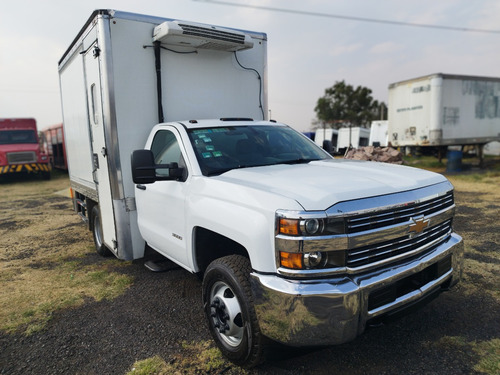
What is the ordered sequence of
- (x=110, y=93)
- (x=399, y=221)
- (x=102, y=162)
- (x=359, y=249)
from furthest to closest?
1. (x=102, y=162)
2. (x=110, y=93)
3. (x=399, y=221)
4. (x=359, y=249)

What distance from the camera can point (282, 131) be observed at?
167 inches

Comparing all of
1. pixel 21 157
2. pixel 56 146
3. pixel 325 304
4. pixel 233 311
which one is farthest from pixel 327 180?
pixel 56 146

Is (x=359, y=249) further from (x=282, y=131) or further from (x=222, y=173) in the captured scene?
(x=282, y=131)

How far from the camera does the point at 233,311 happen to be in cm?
273

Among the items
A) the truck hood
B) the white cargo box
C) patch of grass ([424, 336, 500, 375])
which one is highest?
the white cargo box

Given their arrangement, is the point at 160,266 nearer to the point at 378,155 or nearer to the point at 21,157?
the point at 378,155

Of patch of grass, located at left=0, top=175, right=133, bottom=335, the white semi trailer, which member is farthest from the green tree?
patch of grass, located at left=0, top=175, right=133, bottom=335

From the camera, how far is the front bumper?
7.25 ft

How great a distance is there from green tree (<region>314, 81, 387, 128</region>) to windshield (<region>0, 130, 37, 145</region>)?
3914 centimetres

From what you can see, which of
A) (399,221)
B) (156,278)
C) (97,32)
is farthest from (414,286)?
(97,32)

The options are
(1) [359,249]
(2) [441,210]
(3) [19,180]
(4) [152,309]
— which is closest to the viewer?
(1) [359,249]

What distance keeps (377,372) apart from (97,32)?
4407 millimetres

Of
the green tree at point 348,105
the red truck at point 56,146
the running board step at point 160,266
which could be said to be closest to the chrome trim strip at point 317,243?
the running board step at point 160,266

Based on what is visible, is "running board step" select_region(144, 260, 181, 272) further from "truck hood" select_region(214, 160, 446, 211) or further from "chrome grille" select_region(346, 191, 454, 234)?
"chrome grille" select_region(346, 191, 454, 234)
